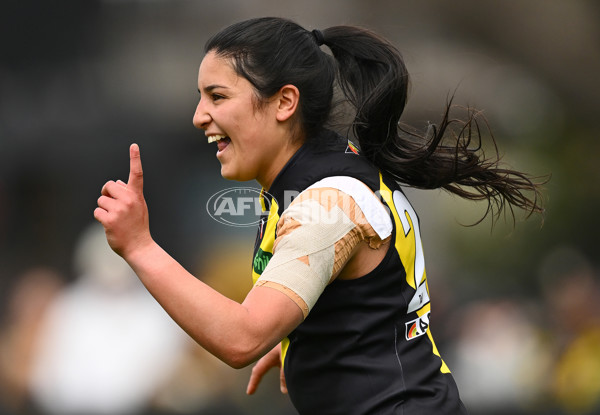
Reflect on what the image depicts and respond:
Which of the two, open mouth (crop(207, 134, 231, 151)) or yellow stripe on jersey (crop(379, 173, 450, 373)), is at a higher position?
open mouth (crop(207, 134, 231, 151))

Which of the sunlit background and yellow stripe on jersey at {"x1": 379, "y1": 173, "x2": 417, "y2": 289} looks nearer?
yellow stripe on jersey at {"x1": 379, "y1": 173, "x2": 417, "y2": 289}

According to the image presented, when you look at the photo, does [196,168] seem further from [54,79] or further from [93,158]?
[54,79]

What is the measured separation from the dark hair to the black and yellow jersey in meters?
0.14

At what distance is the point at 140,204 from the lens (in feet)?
5.70

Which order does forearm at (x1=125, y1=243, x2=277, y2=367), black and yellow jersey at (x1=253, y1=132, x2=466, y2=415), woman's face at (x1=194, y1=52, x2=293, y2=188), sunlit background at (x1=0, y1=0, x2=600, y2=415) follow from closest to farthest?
1. forearm at (x1=125, y1=243, x2=277, y2=367)
2. black and yellow jersey at (x1=253, y1=132, x2=466, y2=415)
3. woman's face at (x1=194, y1=52, x2=293, y2=188)
4. sunlit background at (x1=0, y1=0, x2=600, y2=415)

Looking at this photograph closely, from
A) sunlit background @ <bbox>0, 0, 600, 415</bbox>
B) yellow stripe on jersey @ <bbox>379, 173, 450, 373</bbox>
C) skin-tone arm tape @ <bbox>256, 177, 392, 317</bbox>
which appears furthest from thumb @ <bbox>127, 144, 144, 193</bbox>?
sunlit background @ <bbox>0, 0, 600, 415</bbox>

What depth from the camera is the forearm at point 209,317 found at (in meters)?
1.61

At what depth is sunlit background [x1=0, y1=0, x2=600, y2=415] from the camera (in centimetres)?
412

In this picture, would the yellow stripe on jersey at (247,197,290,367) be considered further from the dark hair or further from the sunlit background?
the sunlit background

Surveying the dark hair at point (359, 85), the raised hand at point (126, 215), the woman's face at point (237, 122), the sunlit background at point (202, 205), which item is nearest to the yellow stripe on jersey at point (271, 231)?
the woman's face at point (237, 122)

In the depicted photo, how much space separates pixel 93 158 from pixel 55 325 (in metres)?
0.95

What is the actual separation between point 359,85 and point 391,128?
0.17 m

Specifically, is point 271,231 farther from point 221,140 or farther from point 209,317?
point 209,317

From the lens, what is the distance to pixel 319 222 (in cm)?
176
